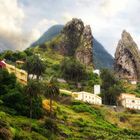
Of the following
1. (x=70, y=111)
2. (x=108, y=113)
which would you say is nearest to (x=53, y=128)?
(x=70, y=111)

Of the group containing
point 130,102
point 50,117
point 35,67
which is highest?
point 35,67

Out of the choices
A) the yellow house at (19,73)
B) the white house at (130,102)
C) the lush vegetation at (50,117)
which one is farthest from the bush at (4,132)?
the white house at (130,102)

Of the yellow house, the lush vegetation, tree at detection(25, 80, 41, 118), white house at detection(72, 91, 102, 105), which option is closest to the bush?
the lush vegetation

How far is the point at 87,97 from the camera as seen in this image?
186m

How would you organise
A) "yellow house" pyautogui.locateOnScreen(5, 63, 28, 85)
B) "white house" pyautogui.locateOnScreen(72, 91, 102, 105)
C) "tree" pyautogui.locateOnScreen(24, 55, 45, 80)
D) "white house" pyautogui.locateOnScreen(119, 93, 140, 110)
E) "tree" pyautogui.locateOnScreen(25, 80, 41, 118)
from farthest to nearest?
"white house" pyautogui.locateOnScreen(119, 93, 140, 110) < "tree" pyautogui.locateOnScreen(24, 55, 45, 80) < "white house" pyautogui.locateOnScreen(72, 91, 102, 105) < "yellow house" pyautogui.locateOnScreen(5, 63, 28, 85) < "tree" pyautogui.locateOnScreen(25, 80, 41, 118)

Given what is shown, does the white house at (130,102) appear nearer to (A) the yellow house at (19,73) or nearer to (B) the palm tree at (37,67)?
(B) the palm tree at (37,67)

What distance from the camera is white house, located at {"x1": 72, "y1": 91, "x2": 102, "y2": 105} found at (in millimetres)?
181250

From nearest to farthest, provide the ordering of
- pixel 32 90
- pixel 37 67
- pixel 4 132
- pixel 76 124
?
pixel 4 132 < pixel 32 90 < pixel 76 124 < pixel 37 67

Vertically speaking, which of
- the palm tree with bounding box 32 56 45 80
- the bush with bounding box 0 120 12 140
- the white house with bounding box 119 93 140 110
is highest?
the palm tree with bounding box 32 56 45 80

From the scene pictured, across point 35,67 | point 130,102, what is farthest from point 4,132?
point 130,102

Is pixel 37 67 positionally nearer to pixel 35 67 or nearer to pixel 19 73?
pixel 35 67

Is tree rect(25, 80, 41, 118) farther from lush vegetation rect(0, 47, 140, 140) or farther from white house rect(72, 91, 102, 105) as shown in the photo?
white house rect(72, 91, 102, 105)

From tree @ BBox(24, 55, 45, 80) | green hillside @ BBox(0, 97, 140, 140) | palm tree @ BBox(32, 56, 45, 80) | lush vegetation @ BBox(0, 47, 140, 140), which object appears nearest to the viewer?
green hillside @ BBox(0, 97, 140, 140)

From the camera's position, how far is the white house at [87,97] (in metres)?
181
